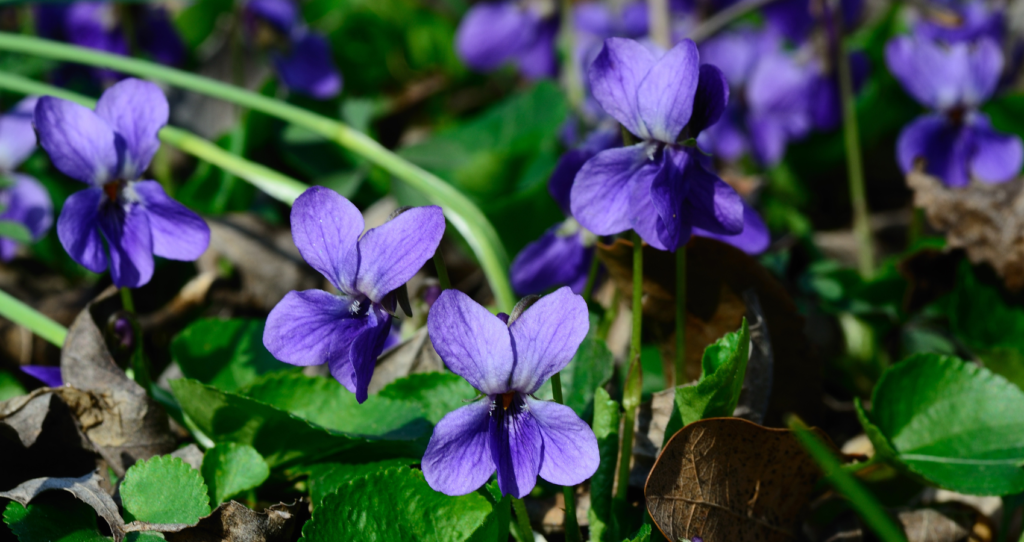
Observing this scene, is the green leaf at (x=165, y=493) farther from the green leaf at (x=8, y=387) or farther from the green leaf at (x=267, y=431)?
the green leaf at (x=8, y=387)

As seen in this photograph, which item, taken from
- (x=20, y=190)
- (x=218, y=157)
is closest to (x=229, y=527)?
(x=218, y=157)

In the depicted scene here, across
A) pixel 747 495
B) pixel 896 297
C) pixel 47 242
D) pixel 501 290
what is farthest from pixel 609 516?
pixel 47 242

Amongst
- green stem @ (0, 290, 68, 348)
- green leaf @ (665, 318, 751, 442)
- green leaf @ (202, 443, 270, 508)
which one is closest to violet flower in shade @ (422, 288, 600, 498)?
green leaf @ (665, 318, 751, 442)

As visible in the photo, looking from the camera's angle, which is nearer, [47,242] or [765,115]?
[47,242]

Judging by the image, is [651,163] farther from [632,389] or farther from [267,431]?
[267,431]

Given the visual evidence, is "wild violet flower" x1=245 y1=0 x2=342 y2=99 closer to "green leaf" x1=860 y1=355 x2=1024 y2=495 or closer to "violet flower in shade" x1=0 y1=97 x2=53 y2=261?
"violet flower in shade" x1=0 y1=97 x2=53 y2=261

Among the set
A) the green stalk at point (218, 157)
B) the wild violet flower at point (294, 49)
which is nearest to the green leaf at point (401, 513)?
the green stalk at point (218, 157)

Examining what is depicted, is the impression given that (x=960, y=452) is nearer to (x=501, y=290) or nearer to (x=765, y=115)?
(x=501, y=290)
